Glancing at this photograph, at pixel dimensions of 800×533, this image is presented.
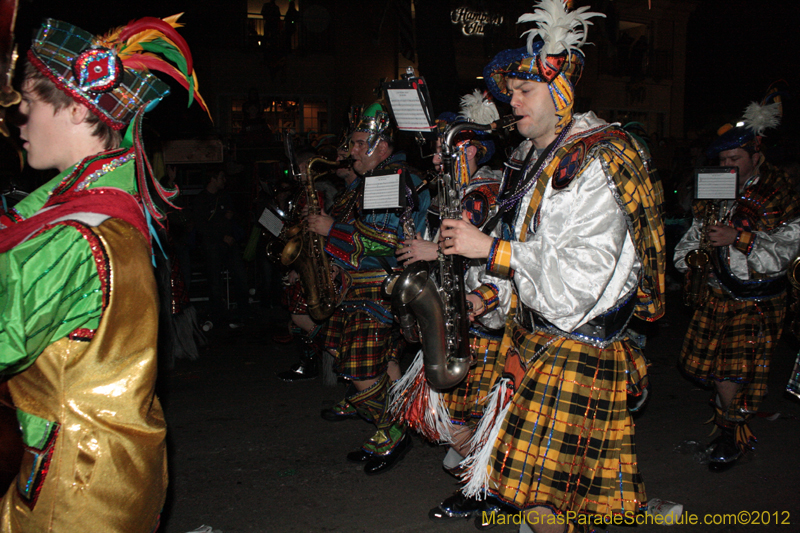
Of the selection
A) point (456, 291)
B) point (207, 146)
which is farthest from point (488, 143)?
point (207, 146)

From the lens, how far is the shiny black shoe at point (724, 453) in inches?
155

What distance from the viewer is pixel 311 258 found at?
472 cm

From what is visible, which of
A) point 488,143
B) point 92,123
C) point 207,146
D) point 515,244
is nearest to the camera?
point 92,123

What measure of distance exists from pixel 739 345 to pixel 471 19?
16.9 m

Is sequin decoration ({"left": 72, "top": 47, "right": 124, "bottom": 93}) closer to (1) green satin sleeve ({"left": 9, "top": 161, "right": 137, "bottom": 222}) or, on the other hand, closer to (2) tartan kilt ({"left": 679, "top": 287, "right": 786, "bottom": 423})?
(1) green satin sleeve ({"left": 9, "top": 161, "right": 137, "bottom": 222})

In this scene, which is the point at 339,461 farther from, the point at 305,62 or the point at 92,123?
the point at 305,62

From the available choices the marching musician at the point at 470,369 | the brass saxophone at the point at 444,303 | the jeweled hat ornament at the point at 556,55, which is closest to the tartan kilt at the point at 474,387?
the marching musician at the point at 470,369

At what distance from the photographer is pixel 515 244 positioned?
7.63ft

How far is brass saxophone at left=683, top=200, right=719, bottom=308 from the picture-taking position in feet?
13.5

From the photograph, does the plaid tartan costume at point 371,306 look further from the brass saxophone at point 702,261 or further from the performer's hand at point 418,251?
the brass saxophone at point 702,261

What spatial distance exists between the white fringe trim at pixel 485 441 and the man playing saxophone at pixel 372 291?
1395mm

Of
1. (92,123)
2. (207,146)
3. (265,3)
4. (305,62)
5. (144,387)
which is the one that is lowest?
(144,387)

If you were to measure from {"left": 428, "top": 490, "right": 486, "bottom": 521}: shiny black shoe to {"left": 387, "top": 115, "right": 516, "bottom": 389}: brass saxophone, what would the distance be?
95 cm

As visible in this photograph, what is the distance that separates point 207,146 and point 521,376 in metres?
7.20
